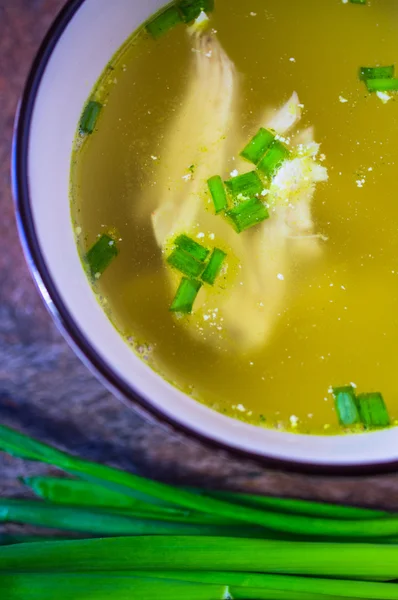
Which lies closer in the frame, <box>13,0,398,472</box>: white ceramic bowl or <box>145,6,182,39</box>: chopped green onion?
<box>13,0,398,472</box>: white ceramic bowl

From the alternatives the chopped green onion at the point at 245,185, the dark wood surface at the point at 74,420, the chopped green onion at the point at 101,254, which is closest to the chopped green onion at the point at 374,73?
the chopped green onion at the point at 245,185

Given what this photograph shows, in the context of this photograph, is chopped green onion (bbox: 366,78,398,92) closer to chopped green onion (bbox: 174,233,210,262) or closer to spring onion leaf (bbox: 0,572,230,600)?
chopped green onion (bbox: 174,233,210,262)

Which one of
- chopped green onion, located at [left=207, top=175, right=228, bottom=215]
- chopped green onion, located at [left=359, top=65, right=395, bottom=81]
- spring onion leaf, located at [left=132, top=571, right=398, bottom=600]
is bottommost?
spring onion leaf, located at [left=132, top=571, right=398, bottom=600]

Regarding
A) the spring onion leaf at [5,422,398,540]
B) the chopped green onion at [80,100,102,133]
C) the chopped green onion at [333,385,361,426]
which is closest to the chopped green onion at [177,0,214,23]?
the chopped green onion at [80,100,102,133]

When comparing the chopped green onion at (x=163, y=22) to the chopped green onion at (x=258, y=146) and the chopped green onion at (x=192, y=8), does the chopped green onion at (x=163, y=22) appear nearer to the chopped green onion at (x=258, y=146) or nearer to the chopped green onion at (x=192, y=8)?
the chopped green onion at (x=192, y=8)

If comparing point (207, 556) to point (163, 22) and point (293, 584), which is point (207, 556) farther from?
point (163, 22)

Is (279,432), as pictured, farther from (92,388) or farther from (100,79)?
(100,79)

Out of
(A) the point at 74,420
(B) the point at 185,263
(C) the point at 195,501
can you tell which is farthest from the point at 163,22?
(C) the point at 195,501
